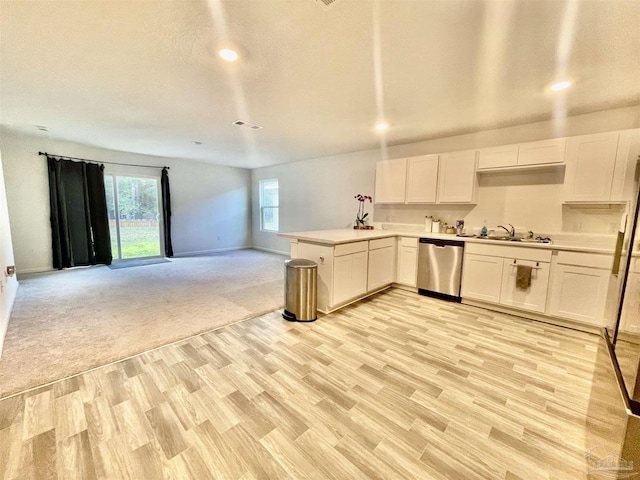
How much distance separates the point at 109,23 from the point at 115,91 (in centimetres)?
123

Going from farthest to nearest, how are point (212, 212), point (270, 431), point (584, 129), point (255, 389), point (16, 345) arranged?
point (212, 212) → point (584, 129) → point (16, 345) → point (255, 389) → point (270, 431)

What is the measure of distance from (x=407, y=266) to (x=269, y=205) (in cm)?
497

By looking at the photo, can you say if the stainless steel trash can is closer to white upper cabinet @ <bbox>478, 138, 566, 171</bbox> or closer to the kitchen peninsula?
the kitchen peninsula

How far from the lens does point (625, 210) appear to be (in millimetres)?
2793

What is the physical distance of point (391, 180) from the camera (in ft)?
14.6

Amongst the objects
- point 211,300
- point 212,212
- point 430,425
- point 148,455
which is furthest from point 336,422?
point 212,212

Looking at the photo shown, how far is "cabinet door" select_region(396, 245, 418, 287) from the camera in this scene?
3.98 meters

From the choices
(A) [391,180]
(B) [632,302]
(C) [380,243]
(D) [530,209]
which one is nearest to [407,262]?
(C) [380,243]

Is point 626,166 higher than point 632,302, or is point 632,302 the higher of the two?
point 626,166

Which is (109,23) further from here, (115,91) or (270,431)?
(270,431)

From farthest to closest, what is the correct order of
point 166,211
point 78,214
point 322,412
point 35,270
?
point 166,211, point 78,214, point 35,270, point 322,412

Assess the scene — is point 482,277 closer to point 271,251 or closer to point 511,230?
point 511,230

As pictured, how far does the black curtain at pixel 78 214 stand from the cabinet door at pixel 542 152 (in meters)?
7.60

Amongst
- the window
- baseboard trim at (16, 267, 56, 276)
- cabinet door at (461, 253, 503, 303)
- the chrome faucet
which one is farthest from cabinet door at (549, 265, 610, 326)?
baseboard trim at (16, 267, 56, 276)
